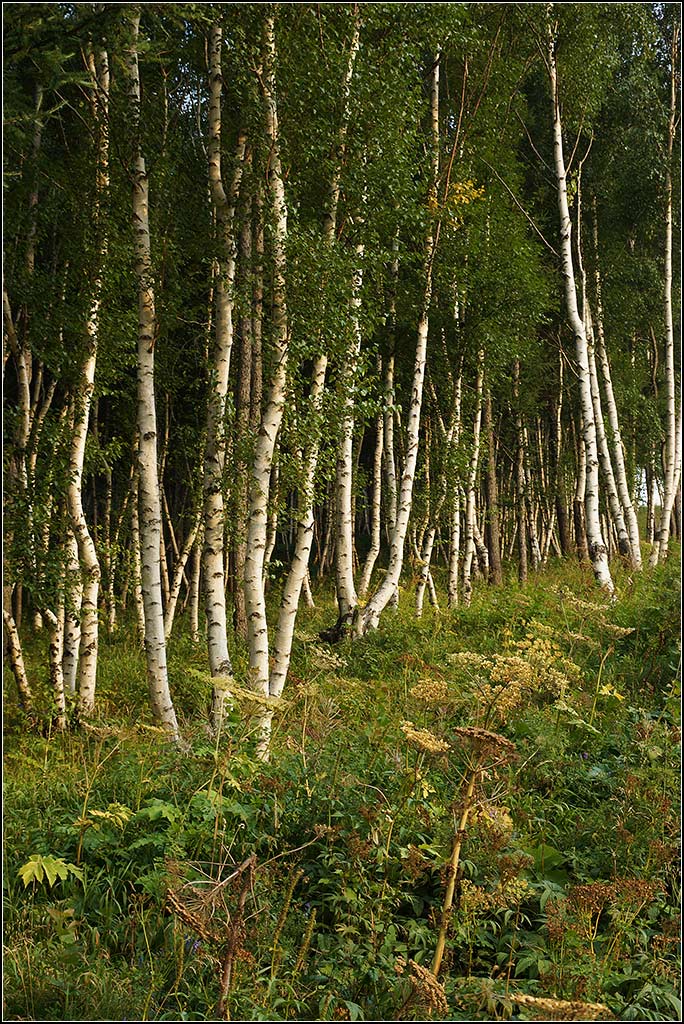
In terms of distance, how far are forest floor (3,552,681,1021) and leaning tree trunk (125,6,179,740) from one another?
158 centimetres

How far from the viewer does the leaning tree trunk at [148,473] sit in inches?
312

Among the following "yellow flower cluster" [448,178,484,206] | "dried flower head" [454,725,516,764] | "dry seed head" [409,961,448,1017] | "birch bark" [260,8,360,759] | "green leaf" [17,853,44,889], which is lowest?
"dry seed head" [409,961,448,1017]

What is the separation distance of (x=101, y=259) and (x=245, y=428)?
2.73 meters

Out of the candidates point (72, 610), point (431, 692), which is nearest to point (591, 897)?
point (431, 692)

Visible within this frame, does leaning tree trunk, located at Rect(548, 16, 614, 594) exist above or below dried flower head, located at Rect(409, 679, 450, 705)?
above

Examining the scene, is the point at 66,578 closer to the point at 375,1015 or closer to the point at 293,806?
the point at 293,806

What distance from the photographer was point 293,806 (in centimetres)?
450

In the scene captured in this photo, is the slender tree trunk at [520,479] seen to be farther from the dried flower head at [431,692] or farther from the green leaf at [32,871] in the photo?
the green leaf at [32,871]

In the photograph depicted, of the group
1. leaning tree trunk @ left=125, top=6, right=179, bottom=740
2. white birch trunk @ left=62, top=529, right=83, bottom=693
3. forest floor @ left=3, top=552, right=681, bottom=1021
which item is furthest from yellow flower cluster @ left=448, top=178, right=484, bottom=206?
forest floor @ left=3, top=552, right=681, bottom=1021

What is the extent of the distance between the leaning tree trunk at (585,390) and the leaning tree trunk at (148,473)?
625cm

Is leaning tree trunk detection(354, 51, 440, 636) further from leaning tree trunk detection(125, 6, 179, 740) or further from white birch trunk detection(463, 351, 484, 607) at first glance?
leaning tree trunk detection(125, 6, 179, 740)

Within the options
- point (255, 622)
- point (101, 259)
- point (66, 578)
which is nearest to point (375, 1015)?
point (255, 622)

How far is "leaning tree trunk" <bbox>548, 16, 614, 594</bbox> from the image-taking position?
36.7ft

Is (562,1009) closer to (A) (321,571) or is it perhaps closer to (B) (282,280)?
(B) (282,280)
